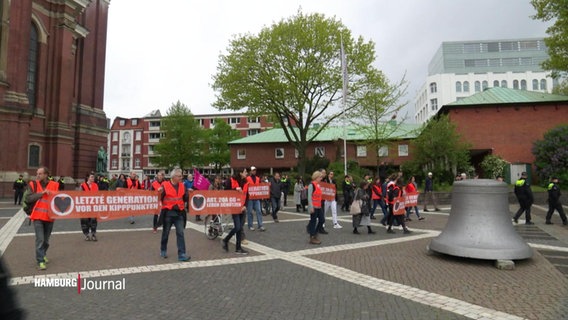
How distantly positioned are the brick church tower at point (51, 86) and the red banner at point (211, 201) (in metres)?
24.9

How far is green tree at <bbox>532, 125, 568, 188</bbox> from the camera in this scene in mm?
24859

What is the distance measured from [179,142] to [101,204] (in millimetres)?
55059

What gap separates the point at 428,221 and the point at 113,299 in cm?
1301

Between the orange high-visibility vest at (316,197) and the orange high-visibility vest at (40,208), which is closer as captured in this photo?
the orange high-visibility vest at (40,208)

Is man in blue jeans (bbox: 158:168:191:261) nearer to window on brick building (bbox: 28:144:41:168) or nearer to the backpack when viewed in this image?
the backpack

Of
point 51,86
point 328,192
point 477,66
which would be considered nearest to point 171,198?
point 328,192

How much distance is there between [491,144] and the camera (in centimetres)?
3148

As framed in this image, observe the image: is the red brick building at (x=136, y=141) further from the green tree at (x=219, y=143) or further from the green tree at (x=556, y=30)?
the green tree at (x=556, y=30)

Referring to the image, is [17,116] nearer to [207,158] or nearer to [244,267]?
[244,267]

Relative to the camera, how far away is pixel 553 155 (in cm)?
2547

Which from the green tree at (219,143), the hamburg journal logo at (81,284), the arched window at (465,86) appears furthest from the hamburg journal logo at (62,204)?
the arched window at (465,86)

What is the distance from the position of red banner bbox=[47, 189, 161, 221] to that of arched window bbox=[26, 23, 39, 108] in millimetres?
30295

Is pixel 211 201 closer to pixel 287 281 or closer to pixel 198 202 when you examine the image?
pixel 198 202

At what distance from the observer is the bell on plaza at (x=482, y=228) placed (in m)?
7.60
